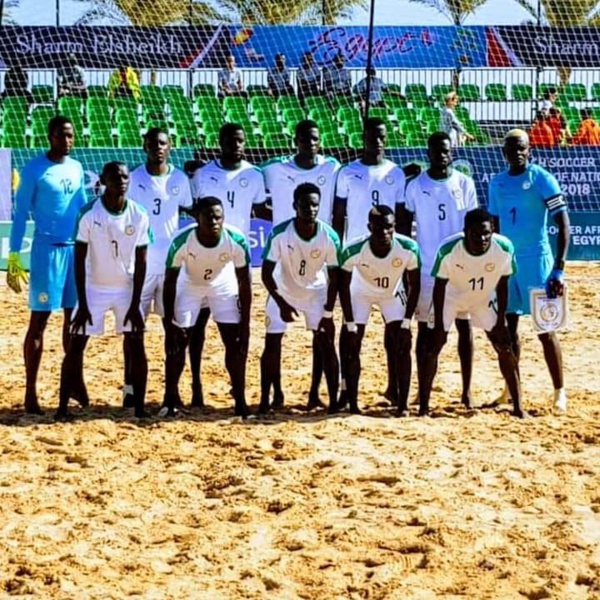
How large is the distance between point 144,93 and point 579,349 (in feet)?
35.6

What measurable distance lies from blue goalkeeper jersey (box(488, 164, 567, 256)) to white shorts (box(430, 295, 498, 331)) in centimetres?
52

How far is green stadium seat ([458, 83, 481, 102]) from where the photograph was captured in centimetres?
2102

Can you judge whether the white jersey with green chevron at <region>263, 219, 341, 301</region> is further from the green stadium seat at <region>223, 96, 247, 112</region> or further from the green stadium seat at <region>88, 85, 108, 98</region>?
the green stadium seat at <region>88, 85, 108, 98</region>

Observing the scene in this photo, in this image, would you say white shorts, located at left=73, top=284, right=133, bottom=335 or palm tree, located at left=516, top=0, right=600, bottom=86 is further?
palm tree, located at left=516, top=0, right=600, bottom=86

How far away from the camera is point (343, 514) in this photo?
6.40m

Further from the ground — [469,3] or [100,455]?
[469,3]

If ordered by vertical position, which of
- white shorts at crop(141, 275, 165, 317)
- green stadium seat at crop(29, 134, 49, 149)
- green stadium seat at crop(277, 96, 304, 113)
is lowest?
white shorts at crop(141, 275, 165, 317)

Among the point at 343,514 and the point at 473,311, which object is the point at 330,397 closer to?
the point at 473,311

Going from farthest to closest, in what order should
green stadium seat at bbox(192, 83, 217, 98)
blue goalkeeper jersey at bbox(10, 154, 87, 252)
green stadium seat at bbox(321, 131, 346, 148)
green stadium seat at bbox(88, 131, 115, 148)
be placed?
green stadium seat at bbox(192, 83, 217, 98), green stadium seat at bbox(321, 131, 346, 148), green stadium seat at bbox(88, 131, 115, 148), blue goalkeeper jersey at bbox(10, 154, 87, 252)

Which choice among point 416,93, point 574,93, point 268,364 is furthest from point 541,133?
point 268,364

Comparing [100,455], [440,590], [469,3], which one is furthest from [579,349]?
[469,3]

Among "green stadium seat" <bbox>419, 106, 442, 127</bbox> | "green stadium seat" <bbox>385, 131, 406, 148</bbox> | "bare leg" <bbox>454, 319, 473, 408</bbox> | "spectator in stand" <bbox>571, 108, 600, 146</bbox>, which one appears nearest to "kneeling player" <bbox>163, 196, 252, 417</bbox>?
"bare leg" <bbox>454, 319, 473, 408</bbox>

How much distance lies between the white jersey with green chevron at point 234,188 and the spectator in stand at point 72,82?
37.1 ft

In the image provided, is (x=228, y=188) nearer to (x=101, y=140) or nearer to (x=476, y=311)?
(x=476, y=311)
